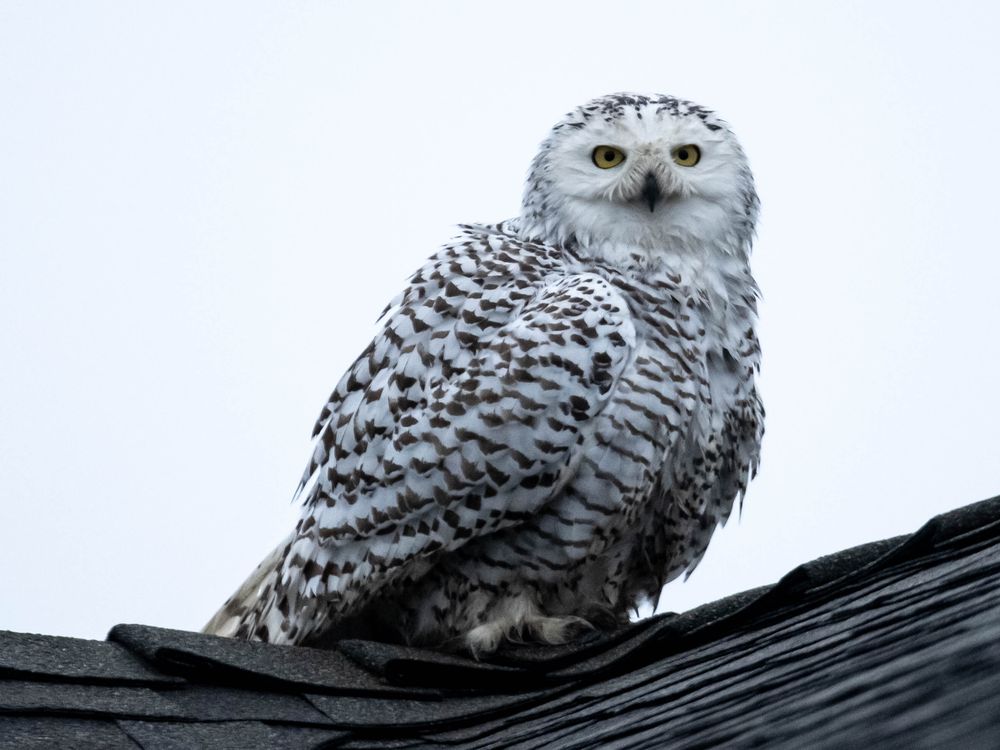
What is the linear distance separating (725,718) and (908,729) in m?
0.59

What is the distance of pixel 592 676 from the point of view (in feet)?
9.98

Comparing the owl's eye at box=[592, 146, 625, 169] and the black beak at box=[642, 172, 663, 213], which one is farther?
the owl's eye at box=[592, 146, 625, 169]

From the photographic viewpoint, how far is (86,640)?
9.65ft

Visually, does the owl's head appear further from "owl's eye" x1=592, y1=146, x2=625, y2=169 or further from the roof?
the roof

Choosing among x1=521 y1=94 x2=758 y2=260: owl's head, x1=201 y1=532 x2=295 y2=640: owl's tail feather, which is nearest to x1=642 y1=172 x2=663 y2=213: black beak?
x1=521 y1=94 x2=758 y2=260: owl's head

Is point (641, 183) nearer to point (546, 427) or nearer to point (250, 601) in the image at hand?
point (546, 427)

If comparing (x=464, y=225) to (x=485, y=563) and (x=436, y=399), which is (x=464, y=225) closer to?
(x=436, y=399)

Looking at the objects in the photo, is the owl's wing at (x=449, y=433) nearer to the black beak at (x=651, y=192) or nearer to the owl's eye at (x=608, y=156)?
the black beak at (x=651, y=192)

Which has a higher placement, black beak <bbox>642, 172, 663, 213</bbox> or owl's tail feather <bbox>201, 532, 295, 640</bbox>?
black beak <bbox>642, 172, 663, 213</bbox>

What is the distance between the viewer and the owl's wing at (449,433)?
3.72 m

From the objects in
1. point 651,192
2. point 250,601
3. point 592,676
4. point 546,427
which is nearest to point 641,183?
point 651,192

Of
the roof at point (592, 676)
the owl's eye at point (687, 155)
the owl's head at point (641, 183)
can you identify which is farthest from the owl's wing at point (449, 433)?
the owl's eye at point (687, 155)

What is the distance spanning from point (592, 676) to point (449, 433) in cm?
87

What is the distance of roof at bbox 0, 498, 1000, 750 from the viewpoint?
6.99 ft
